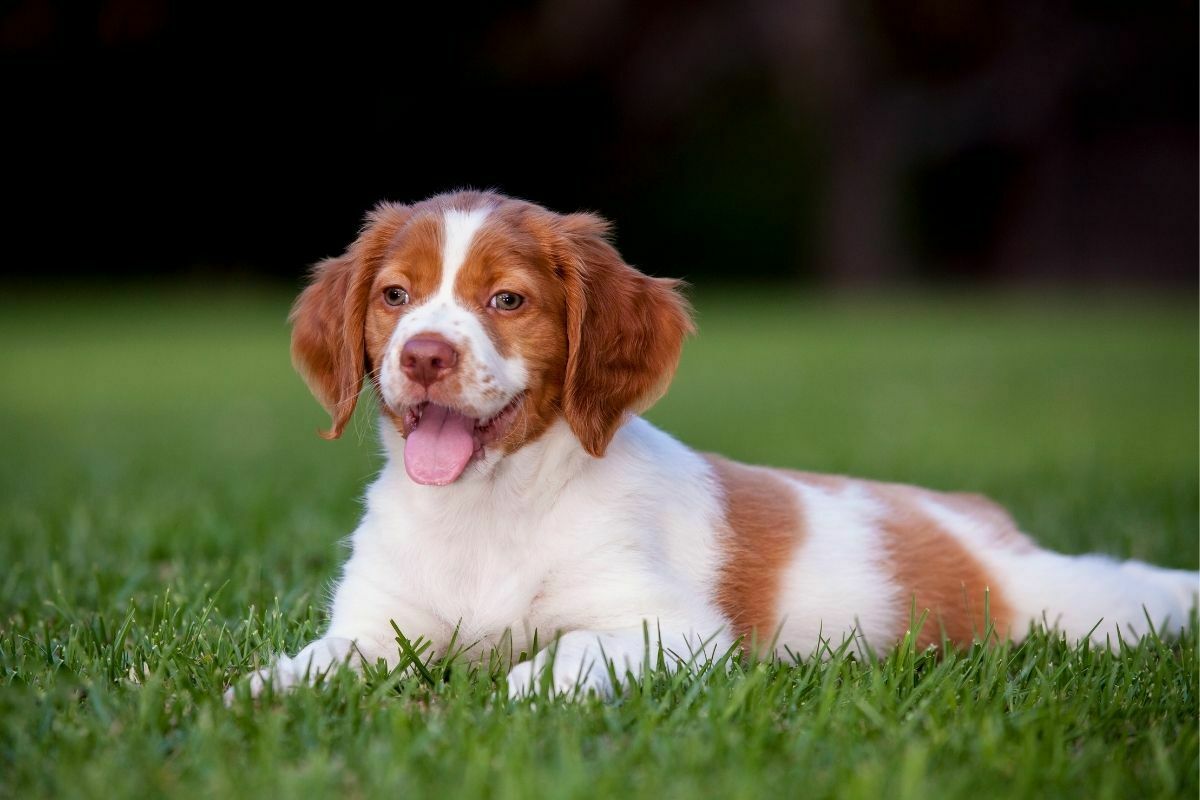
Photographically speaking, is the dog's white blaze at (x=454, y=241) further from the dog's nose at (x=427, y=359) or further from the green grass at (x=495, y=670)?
the green grass at (x=495, y=670)

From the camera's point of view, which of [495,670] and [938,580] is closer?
[495,670]

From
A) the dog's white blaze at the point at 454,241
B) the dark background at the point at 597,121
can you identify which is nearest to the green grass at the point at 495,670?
the dog's white blaze at the point at 454,241

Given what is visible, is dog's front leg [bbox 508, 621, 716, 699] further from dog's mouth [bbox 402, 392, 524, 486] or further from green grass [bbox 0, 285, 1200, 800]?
dog's mouth [bbox 402, 392, 524, 486]

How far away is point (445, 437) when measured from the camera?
12.5 ft

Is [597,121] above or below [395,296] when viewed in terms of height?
above

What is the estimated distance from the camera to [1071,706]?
3.38 m

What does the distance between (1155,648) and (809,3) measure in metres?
25.1

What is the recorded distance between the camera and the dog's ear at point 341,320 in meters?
4.06

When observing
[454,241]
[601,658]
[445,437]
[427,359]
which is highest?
[454,241]

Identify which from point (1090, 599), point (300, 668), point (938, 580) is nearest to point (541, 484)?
point (300, 668)

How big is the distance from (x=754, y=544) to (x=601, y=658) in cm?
90

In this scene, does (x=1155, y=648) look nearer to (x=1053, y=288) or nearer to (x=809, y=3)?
(x=809, y=3)

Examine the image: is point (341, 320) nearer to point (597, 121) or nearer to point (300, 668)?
point (300, 668)

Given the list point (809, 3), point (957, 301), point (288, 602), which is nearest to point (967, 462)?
point (288, 602)
